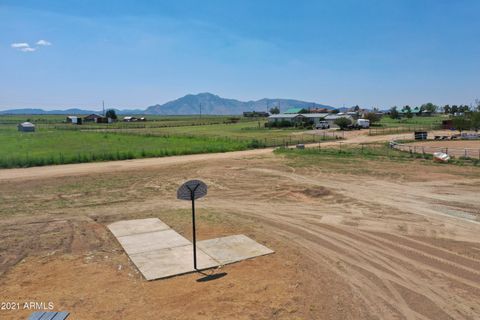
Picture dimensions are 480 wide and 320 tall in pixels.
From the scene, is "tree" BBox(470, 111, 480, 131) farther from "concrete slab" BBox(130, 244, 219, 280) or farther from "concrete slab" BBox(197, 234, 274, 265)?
→ "concrete slab" BBox(130, 244, 219, 280)

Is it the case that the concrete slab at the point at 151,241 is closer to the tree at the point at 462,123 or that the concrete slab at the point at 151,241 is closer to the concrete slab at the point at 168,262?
the concrete slab at the point at 168,262

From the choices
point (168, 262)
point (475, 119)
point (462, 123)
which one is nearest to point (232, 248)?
point (168, 262)

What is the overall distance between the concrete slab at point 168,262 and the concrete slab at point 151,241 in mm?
307

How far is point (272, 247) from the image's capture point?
10109 mm

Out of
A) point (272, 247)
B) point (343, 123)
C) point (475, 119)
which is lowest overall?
point (272, 247)

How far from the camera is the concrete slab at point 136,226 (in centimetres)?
1143

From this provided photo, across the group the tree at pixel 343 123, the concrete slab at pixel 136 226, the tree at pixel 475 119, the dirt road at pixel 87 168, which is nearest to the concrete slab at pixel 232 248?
the concrete slab at pixel 136 226

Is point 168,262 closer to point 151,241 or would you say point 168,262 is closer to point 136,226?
point 151,241

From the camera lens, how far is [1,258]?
9250mm

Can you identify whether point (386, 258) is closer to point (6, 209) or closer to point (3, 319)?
point (3, 319)

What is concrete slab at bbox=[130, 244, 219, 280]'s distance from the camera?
838 centimetres

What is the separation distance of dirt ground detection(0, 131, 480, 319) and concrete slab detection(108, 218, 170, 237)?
36cm

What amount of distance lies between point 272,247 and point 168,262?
8.96ft

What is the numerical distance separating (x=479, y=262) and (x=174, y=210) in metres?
9.51
